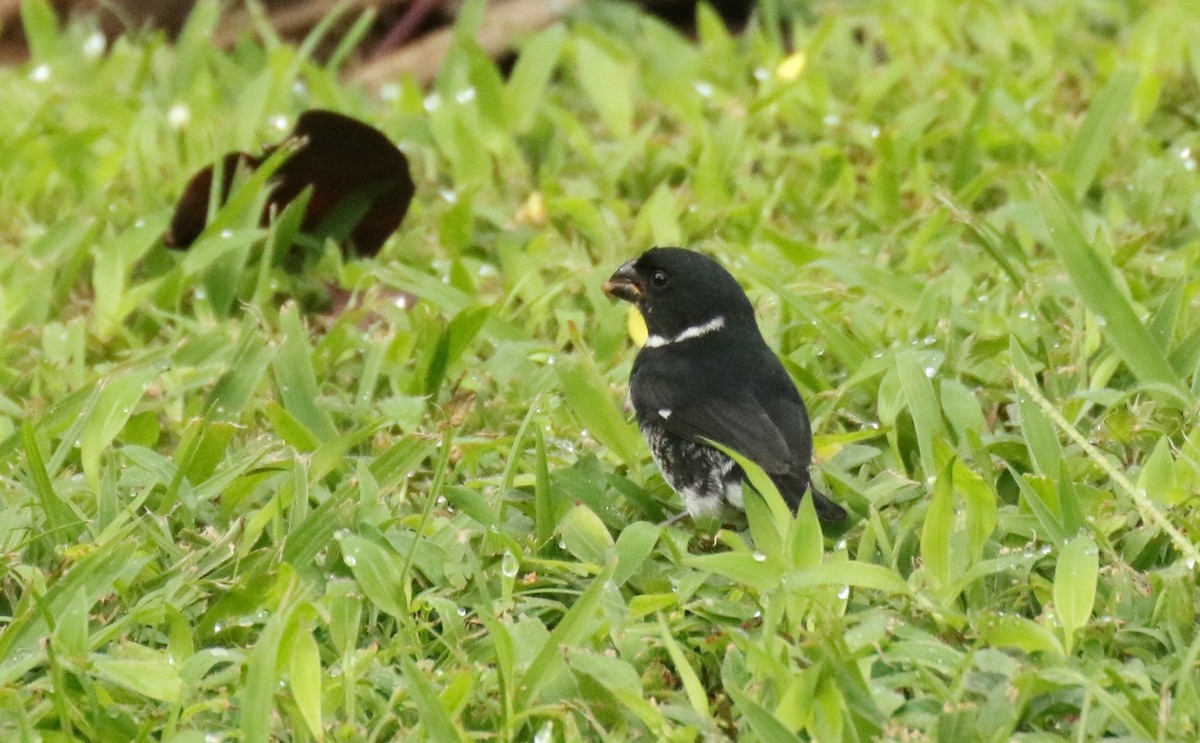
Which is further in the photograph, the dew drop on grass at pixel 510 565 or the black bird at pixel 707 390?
the black bird at pixel 707 390

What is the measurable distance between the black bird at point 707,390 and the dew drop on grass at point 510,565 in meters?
0.45

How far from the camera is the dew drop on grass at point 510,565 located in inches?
Result: 121

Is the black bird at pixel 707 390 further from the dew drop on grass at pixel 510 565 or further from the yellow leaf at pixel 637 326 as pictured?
the dew drop on grass at pixel 510 565

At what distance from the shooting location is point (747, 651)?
268cm

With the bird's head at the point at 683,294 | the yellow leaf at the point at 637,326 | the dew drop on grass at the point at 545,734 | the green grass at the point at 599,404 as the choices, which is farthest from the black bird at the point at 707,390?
the dew drop on grass at the point at 545,734

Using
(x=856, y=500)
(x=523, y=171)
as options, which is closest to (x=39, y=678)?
(x=856, y=500)

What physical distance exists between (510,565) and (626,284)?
1.09 metres

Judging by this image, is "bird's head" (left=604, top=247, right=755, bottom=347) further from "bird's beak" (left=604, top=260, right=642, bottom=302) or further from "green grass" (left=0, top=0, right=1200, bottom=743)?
"green grass" (left=0, top=0, right=1200, bottom=743)

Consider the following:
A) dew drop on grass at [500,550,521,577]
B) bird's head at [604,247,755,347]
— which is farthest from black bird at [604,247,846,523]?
dew drop on grass at [500,550,521,577]

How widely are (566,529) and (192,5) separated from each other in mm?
4193

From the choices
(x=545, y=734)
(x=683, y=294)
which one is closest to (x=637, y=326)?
(x=683, y=294)

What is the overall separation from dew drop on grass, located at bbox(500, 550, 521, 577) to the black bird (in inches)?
17.7

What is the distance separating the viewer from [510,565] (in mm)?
3088

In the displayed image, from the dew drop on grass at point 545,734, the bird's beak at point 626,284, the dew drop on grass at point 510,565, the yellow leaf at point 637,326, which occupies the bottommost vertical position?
the yellow leaf at point 637,326
